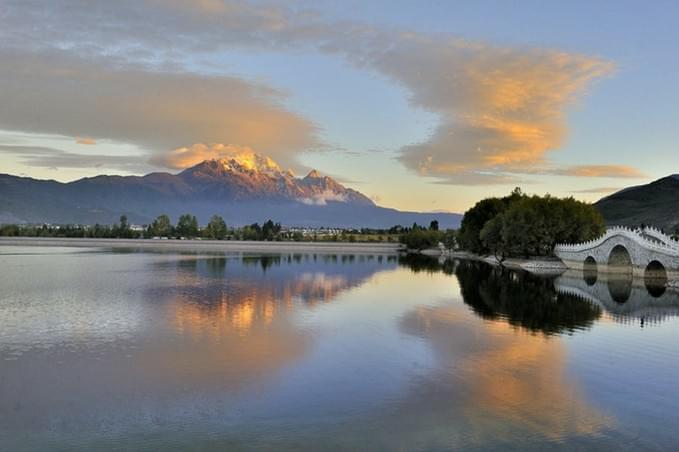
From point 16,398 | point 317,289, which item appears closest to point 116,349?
point 16,398

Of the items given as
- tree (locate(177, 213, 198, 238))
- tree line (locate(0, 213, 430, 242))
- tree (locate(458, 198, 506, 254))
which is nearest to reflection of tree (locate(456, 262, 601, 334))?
tree (locate(458, 198, 506, 254))

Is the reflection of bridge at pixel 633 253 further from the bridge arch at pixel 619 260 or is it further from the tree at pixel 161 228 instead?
the tree at pixel 161 228

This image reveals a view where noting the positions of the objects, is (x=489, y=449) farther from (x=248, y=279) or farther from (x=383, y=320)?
(x=248, y=279)

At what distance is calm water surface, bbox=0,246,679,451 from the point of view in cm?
1313

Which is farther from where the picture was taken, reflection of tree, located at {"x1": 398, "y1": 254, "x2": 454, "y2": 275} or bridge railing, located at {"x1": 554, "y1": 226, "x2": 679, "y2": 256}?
reflection of tree, located at {"x1": 398, "y1": 254, "x2": 454, "y2": 275}

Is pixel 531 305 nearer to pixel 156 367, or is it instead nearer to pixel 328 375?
pixel 328 375

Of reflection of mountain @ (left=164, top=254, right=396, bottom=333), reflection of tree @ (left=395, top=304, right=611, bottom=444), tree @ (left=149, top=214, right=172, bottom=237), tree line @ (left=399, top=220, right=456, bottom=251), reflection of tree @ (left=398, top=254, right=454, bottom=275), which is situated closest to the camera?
reflection of tree @ (left=395, top=304, right=611, bottom=444)

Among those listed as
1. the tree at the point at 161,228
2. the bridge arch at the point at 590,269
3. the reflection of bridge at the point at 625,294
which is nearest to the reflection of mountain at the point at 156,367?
the reflection of bridge at the point at 625,294

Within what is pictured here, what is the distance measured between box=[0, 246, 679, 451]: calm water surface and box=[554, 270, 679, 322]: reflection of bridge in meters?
0.53

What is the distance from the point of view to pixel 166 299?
35.8 meters

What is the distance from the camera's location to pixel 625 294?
44250 millimetres

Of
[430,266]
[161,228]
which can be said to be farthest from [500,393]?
[161,228]

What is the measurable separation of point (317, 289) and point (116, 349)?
25.7m

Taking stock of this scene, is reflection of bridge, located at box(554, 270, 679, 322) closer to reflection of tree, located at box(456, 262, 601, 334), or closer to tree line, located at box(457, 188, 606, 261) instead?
reflection of tree, located at box(456, 262, 601, 334)
